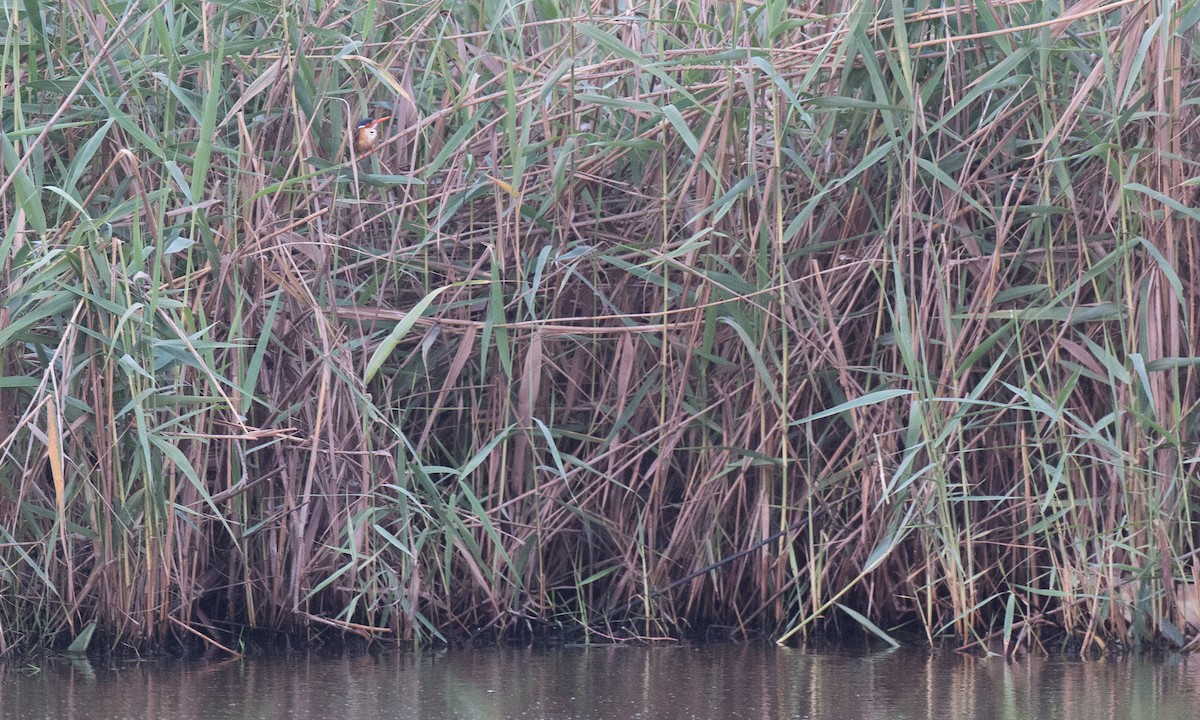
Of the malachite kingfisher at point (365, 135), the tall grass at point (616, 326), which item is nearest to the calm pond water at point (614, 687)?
the tall grass at point (616, 326)

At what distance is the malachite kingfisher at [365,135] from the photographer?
3367 millimetres

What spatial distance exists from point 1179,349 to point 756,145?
1.03 m

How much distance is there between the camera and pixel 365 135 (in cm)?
337

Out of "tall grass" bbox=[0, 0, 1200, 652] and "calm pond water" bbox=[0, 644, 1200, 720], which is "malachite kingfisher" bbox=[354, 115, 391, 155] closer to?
"tall grass" bbox=[0, 0, 1200, 652]

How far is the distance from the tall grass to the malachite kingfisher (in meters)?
A: 0.07

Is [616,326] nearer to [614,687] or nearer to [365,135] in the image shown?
[365,135]

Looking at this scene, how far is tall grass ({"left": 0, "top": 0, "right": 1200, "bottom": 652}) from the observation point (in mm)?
3080

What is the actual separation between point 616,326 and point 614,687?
36.8 inches

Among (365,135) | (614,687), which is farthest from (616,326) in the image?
(614,687)

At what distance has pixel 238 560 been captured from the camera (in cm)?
328

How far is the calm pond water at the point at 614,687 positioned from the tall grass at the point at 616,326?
13 centimetres

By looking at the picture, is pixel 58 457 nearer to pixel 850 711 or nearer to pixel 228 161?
pixel 228 161

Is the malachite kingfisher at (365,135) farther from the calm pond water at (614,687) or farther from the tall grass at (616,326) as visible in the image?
the calm pond water at (614,687)

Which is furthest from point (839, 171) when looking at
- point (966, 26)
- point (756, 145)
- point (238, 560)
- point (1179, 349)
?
point (238, 560)
